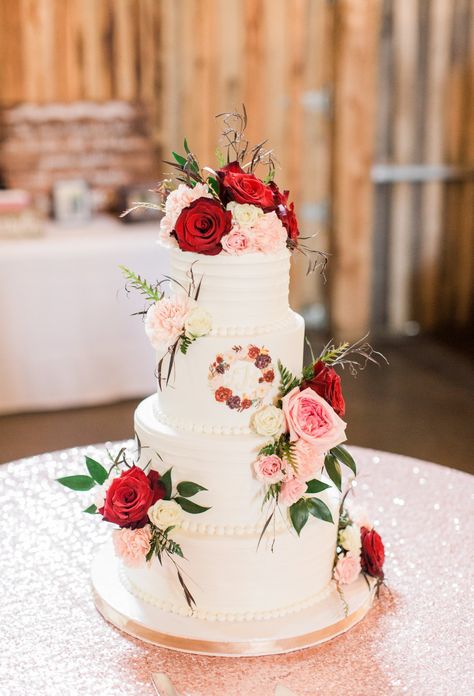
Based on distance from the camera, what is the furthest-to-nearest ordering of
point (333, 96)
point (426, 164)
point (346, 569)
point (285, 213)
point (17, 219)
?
1. point (426, 164)
2. point (333, 96)
3. point (17, 219)
4. point (346, 569)
5. point (285, 213)

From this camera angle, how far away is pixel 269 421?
1.92 meters

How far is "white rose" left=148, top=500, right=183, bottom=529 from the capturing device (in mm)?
1934

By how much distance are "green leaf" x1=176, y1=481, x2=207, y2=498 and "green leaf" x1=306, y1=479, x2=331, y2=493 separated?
235mm

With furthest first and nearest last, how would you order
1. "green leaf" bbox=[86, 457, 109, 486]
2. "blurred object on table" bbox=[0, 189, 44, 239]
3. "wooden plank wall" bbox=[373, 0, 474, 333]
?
"wooden plank wall" bbox=[373, 0, 474, 333]
"blurred object on table" bbox=[0, 189, 44, 239]
"green leaf" bbox=[86, 457, 109, 486]

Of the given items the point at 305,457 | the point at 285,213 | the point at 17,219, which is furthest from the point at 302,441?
the point at 17,219

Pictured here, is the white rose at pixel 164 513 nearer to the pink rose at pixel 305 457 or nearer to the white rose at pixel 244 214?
the pink rose at pixel 305 457

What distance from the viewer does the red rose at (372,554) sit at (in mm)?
2109

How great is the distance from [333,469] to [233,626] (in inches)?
15.6

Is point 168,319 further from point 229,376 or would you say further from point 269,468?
point 269,468

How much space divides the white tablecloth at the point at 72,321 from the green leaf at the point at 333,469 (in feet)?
8.49

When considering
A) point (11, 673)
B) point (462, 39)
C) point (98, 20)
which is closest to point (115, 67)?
point (98, 20)

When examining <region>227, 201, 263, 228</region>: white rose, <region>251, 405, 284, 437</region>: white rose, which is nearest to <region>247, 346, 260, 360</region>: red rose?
<region>251, 405, 284, 437</region>: white rose

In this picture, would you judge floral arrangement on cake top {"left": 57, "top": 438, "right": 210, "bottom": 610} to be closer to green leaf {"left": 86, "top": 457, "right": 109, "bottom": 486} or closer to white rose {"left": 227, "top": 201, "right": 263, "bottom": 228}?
green leaf {"left": 86, "top": 457, "right": 109, "bottom": 486}

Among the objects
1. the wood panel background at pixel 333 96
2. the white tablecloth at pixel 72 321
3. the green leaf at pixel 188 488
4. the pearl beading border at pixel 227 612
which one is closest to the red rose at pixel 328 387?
the green leaf at pixel 188 488
